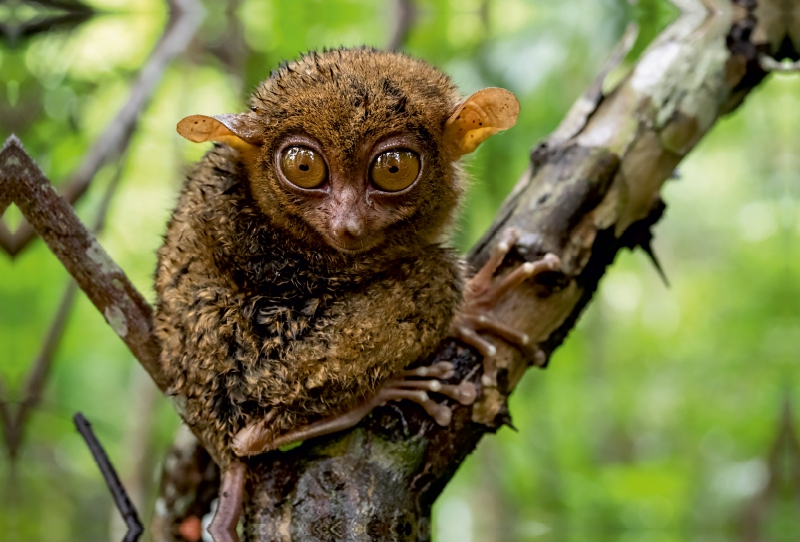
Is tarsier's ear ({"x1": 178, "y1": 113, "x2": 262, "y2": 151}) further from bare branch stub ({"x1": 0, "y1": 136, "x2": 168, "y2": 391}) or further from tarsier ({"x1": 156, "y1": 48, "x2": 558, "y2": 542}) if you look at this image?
bare branch stub ({"x1": 0, "y1": 136, "x2": 168, "y2": 391})

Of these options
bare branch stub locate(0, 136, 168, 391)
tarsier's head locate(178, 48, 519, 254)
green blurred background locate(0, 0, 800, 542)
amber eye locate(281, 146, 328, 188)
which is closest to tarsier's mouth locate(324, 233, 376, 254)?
tarsier's head locate(178, 48, 519, 254)

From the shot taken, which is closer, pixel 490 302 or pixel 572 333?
pixel 490 302

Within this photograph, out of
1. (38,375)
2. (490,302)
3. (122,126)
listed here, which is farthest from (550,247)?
(38,375)

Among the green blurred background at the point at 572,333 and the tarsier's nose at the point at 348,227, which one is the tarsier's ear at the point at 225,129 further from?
the green blurred background at the point at 572,333

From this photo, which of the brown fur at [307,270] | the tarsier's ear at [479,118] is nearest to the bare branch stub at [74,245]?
the brown fur at [307,270]

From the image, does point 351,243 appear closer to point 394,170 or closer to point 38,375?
point 394,170

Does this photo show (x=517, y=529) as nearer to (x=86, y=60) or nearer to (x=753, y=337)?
(x=753, y=337)
